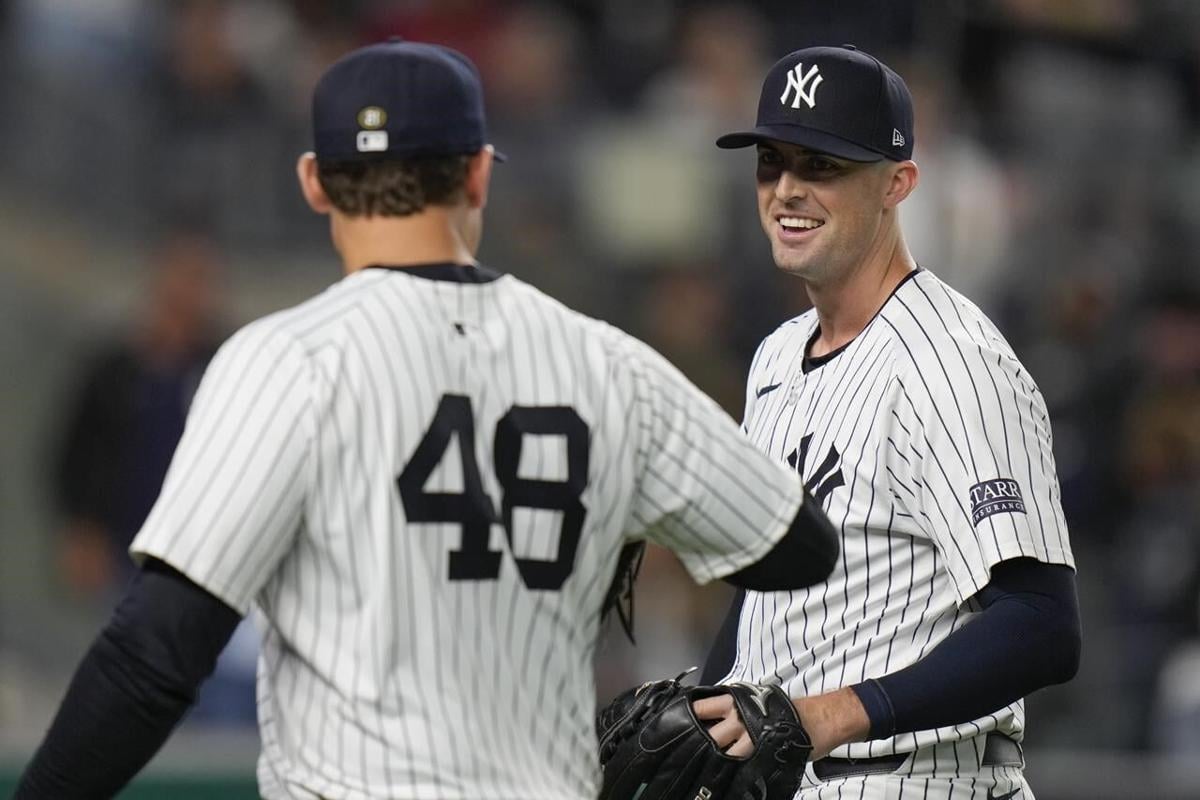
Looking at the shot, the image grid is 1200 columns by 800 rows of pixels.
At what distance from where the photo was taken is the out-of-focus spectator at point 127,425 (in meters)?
6.78

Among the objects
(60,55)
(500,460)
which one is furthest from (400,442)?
(60,55)

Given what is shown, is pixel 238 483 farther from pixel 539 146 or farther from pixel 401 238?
pixel 539 146

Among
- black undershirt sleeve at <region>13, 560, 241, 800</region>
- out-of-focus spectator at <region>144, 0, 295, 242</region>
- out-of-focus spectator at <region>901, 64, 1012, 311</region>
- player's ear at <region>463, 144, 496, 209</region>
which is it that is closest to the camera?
black undershirt sleeve at <region>13, 560, 241, 800</region>

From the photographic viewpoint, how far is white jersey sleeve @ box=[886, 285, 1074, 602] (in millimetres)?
2906

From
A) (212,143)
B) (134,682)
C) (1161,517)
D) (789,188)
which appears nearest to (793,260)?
(789,188)

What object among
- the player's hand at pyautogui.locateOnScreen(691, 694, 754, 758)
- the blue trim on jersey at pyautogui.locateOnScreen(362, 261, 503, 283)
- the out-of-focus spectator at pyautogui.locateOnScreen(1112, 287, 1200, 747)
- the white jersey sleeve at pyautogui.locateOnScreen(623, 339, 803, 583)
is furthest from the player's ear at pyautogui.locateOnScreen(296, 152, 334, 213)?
the out-of-focus spectator at pyautogui.locateOnScreen(1112, 287, 1200, 747)

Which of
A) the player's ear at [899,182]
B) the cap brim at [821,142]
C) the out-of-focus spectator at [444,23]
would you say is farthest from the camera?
the out-of-focus spectator at [444,23]

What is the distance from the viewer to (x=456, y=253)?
8.04 feet

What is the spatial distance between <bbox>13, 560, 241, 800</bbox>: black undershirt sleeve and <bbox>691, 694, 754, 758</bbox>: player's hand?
0.89 meters

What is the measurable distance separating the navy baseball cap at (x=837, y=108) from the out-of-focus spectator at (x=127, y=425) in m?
3.87

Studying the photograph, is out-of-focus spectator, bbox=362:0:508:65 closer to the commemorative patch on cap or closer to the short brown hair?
the commemorative patch on cap

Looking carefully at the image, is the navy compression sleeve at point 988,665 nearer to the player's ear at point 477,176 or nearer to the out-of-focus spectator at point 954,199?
the player's ear at point 477,176

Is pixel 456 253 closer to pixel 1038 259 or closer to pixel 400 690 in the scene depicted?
pixel 400 690

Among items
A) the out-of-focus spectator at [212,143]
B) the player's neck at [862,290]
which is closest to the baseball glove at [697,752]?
the player's neck at [862,290]
